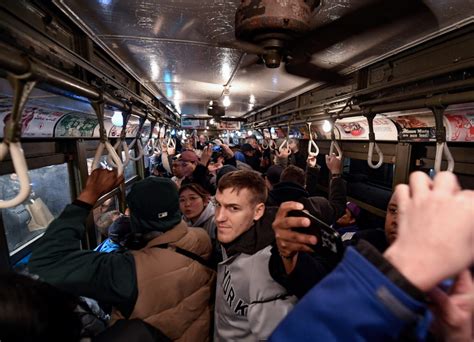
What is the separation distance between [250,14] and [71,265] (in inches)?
62.6

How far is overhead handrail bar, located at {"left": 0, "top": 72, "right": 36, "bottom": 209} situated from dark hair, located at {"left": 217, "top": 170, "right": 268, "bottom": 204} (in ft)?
4.05

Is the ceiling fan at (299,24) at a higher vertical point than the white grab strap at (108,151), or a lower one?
higher

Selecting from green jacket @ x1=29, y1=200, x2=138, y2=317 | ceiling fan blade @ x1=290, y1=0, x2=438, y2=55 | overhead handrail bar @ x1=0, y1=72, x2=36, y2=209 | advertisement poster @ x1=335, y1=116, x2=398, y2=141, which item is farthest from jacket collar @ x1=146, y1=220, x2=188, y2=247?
advertisement poster @ x1=335, y1=116, x2=398, y2=141

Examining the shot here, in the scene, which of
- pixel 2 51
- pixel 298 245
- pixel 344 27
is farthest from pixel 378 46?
pixel 2 51

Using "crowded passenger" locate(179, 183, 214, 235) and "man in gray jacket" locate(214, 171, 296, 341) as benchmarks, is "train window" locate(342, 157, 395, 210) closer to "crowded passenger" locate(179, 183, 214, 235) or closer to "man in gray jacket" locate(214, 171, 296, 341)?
"crowded passenger" locate(179, 183, 214, 235)

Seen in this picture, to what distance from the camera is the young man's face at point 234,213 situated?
5.68 feet

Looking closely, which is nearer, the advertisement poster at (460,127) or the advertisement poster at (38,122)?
the advertisement poster at (38,122)

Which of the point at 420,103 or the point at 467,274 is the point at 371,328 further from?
the point at 420,103

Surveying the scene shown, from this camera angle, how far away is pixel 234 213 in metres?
1.79

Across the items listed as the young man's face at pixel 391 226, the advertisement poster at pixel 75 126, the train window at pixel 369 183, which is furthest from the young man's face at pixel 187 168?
the young man's face at pixel 391 226

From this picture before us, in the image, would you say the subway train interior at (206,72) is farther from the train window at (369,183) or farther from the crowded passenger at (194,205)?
the train window at (369,183)

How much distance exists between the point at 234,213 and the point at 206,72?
1933 mm

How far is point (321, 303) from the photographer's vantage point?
0.55m

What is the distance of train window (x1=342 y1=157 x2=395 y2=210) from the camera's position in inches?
186
